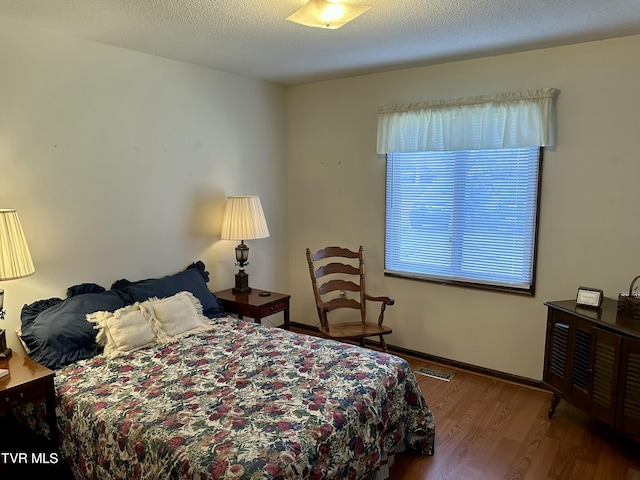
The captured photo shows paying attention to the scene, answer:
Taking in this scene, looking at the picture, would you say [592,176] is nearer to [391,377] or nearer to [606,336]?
[606,336]

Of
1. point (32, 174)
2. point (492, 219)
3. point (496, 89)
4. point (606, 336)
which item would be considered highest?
point (496, 89)

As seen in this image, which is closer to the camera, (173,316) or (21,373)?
(21,373)

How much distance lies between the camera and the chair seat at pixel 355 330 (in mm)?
3496

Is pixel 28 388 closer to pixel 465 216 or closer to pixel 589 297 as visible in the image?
pixel 465 216

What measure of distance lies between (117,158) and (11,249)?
1042mm

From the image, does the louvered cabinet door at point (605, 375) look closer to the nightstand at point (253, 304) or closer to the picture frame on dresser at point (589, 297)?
the picture frame on dresser at point (589, 297)

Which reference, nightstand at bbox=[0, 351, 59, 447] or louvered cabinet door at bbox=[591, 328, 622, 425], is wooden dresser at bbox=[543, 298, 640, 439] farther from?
nightstand at bbox=[0, 351, 59, 447]

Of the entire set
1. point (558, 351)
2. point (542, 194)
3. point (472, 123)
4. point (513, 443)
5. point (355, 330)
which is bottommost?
point (513, 443)

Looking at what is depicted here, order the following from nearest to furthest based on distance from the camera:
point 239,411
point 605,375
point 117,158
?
point 239,411 < point 605,375 < point 117,158

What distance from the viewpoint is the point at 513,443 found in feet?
8.69

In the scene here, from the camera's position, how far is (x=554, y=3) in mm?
2260

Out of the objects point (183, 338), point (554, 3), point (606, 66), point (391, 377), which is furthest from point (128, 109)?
point (606, 66)

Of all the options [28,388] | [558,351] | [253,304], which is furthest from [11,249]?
[558,351]

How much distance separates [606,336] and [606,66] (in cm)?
172
